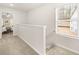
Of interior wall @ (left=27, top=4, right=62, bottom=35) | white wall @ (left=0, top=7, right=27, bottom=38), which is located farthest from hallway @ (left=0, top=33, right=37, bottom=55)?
interior wall @ (left=27, top=4, right=62, bottom=35)

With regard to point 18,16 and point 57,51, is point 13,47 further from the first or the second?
point 57,51

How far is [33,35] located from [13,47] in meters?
0.36

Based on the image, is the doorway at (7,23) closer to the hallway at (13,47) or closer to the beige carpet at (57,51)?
the hallway at (13,47)

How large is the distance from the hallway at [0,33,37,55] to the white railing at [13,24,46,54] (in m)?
0.08

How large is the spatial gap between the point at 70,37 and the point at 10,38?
3.01 feet

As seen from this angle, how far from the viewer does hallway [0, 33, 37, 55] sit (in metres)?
1.74

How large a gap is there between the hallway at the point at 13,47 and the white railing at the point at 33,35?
0.08m

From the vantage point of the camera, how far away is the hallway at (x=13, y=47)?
1.74m

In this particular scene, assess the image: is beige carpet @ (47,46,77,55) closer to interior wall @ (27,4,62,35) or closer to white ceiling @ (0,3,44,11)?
interior wall @ (27,4,62,35)

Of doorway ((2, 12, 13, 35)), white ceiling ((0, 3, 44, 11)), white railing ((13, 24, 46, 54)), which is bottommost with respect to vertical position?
white railing ((13, 24, 46, 54))

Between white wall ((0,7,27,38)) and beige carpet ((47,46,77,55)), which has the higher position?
white wall ((0,7,27,38))

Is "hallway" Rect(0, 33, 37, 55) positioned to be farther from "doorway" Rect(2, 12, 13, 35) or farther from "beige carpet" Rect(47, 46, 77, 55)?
"beige carpet" Rect(47, 46, 77, 55)
